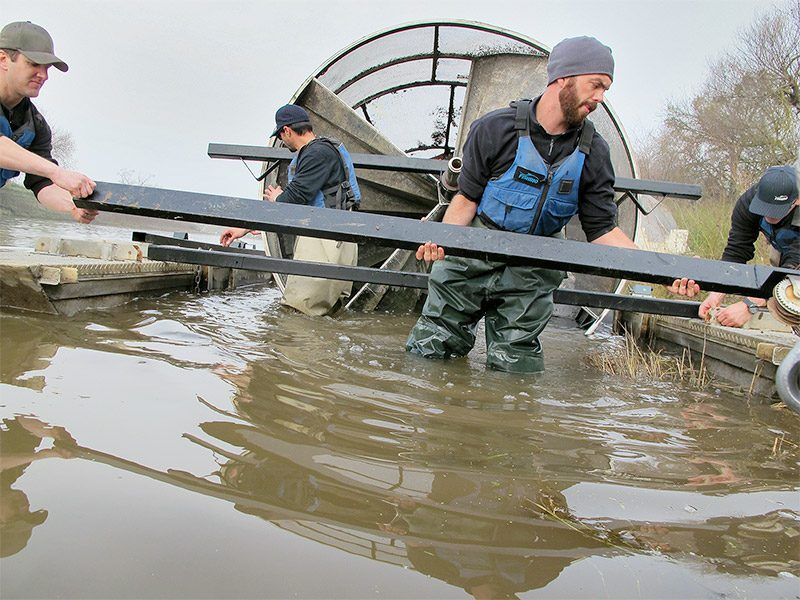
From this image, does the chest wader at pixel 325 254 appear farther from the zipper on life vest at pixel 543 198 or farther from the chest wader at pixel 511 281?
the zipper on life vest at pixel 543 198

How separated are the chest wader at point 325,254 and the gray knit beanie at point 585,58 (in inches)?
105

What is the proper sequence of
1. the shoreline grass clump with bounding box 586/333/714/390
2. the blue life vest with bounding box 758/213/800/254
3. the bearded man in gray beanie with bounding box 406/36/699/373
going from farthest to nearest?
the blue life vest with bounding box 758/213/800/254 → the shoreline grass clump with bounding box 586/333/714/390 → the bearded man in gray beanie with bounding box 406/36/699/373

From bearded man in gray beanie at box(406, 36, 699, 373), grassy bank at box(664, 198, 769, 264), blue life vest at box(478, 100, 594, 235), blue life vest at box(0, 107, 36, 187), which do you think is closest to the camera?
bearded man in gray beanie at box(406, 36, 699, 373)

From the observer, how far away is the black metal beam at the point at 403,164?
17.6 ft

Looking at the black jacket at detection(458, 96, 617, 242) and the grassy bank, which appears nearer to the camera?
the black jacket at detection(458, 96, 617, 242)

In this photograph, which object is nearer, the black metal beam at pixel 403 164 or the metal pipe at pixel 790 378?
the metal pipe at pixel 790 378

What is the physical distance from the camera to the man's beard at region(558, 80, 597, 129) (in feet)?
9.91

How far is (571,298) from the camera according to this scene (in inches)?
Answer: 169

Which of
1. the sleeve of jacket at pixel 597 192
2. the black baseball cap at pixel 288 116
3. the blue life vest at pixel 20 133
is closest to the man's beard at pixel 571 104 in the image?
the sleeve of jacket at pixel 597 192

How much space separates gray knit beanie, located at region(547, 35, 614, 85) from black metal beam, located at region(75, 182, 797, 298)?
3.24 ft

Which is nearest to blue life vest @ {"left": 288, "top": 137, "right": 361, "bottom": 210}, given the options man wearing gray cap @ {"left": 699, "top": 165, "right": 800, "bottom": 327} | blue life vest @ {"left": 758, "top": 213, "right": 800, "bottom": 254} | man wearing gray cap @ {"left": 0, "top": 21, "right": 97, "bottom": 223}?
man wearing gray cap @ {"left": 0, "top": 21, "right": 97, "bottom": 223}

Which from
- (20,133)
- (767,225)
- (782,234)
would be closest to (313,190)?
(20,133)

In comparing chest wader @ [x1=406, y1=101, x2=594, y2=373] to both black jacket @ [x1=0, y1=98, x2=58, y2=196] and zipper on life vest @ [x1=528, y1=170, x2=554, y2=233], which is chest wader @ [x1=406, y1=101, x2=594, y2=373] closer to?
zipper on life vest @ [x1=528, y1=170, x2=554, y2=233]

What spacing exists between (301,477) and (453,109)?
730 centimetres
